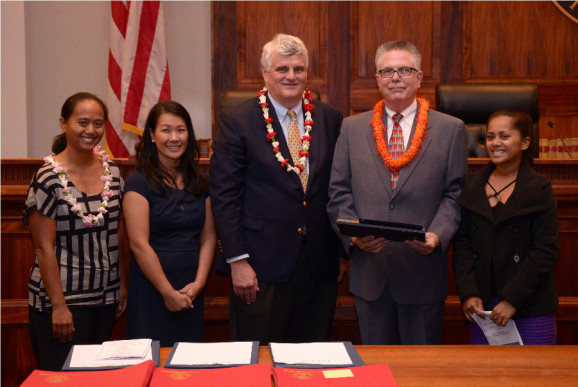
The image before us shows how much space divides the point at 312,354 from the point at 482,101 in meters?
2.68

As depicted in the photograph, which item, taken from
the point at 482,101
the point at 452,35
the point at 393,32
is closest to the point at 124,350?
the point at 482,101

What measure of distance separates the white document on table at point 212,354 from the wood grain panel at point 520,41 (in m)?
4.08

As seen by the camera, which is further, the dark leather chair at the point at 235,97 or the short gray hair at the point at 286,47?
the dark leather chair at the point at 235,97

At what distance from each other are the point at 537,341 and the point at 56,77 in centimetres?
444

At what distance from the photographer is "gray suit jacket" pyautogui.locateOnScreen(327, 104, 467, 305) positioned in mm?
2078

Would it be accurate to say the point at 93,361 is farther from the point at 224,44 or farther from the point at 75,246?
the point at 224,44

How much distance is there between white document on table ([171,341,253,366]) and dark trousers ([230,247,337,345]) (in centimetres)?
69

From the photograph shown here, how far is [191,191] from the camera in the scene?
2.27 m

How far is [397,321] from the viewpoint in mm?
2131

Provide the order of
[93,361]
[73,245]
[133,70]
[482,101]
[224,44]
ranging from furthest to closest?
[224,44] → [133,70] → [482,101] → [73,245] → [93,361]

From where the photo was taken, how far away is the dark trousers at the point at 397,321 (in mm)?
2070

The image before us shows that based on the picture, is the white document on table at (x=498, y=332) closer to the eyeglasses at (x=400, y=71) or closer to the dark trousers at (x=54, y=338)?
the eyeglasses at (x=400, y=71)

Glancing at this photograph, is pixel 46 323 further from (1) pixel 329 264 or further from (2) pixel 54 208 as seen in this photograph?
(1) pixel 329 264

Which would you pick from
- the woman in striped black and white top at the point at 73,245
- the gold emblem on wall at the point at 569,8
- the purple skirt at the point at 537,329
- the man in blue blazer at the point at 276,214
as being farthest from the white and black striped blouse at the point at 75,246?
the gold emblem on wall at the point at 569,8
